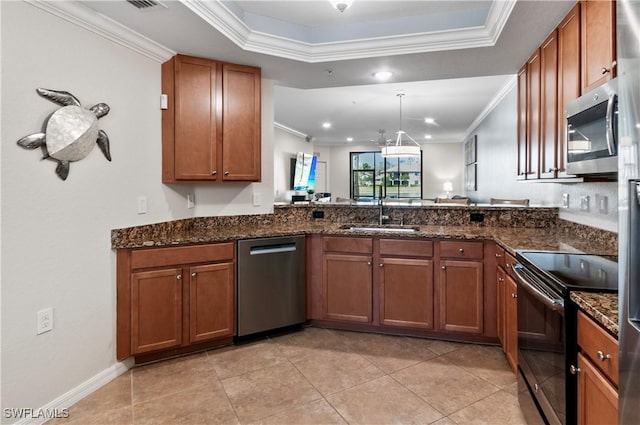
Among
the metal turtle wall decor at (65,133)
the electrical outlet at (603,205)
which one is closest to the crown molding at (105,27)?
the metal turtle wall decor at (65,133)

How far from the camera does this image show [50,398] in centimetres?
204

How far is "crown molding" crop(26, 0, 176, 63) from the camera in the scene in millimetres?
2066

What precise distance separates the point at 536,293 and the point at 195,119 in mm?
2653

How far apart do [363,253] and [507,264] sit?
1.12 m

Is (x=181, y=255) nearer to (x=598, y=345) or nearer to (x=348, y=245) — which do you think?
(x=348, y=245)

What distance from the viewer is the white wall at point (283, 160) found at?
8.11 meters

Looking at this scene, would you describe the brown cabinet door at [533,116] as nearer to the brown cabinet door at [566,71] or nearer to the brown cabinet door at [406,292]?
the brown cabinet door at [566,71]

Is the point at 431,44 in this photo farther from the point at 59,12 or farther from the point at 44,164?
the point at 44,164

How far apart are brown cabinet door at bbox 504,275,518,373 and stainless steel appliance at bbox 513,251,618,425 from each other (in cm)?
26

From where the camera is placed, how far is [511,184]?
469 centimetres

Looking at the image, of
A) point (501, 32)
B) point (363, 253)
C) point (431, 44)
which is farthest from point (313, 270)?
point (501, 32)

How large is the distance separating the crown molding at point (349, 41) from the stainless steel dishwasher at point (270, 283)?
1.53 m

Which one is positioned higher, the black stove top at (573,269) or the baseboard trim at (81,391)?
the black stove top at (573,269)

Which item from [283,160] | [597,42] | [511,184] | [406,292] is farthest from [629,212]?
[283,160]
